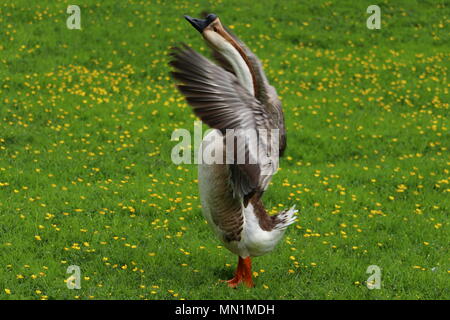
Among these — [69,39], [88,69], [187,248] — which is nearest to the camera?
[187,248]

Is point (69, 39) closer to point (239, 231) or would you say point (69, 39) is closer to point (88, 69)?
point (88, 69)

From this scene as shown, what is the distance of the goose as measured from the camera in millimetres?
5340

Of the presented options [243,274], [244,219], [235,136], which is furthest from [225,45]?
[243,274]

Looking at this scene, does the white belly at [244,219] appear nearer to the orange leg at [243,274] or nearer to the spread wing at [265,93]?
the orange leg at [243,274]

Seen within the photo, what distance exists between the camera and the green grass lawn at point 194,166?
7203 mm

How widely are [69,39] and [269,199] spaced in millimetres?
8624

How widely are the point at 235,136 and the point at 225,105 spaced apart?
280 mm

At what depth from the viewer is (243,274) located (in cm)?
679

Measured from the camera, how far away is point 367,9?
62.8 ft

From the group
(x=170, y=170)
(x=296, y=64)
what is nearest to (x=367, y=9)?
(x=296, y=64)

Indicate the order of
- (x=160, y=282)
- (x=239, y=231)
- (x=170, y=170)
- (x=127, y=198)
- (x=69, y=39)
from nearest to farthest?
1. (x=239, y=231)
2. (x=160, y=282)
3. (x=127, y=198)
4. (x=170, y=170)
5. (x=69, y=39)

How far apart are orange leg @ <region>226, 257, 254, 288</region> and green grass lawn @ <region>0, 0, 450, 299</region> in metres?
0.13

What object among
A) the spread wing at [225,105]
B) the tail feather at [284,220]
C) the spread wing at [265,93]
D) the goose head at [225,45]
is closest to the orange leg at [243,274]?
the tail feather at [284,220]
